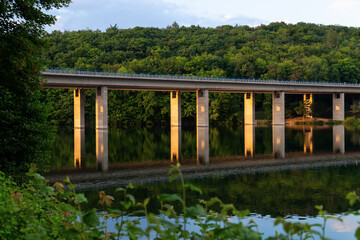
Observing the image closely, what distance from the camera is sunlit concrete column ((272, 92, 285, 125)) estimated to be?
96.1m

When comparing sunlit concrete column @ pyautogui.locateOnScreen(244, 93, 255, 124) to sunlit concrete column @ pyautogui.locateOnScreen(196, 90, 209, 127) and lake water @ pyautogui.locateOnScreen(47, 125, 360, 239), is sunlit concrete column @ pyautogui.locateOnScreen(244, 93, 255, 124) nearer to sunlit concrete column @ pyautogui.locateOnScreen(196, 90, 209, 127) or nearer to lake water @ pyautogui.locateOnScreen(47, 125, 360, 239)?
sunlit concrete column @ pyautogui.locateOnScreen(196, 90, 209, 127)

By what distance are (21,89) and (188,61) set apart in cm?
10774

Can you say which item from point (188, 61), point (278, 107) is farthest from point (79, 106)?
point (188, 61)

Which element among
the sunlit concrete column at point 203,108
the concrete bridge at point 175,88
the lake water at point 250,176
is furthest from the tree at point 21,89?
the sunlit concrete column at point 203,108

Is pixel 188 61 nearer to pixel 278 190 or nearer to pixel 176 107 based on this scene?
pixel 176 107

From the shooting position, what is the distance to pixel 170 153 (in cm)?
3862

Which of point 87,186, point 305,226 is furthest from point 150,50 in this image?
point 305,226

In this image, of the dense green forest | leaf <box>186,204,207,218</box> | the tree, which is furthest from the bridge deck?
leaf <box>186,204,207,218</box>

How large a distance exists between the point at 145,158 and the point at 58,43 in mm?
106622

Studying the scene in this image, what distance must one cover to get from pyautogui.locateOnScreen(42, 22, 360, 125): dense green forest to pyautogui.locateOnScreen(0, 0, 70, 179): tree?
83.7 meters

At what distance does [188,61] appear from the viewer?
126250mm

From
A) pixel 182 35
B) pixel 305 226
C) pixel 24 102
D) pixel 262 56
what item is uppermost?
pixel 182 35

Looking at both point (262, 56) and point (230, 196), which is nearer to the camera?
A: point (230, 196)

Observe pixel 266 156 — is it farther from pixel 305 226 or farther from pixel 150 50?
pixel 150 50
